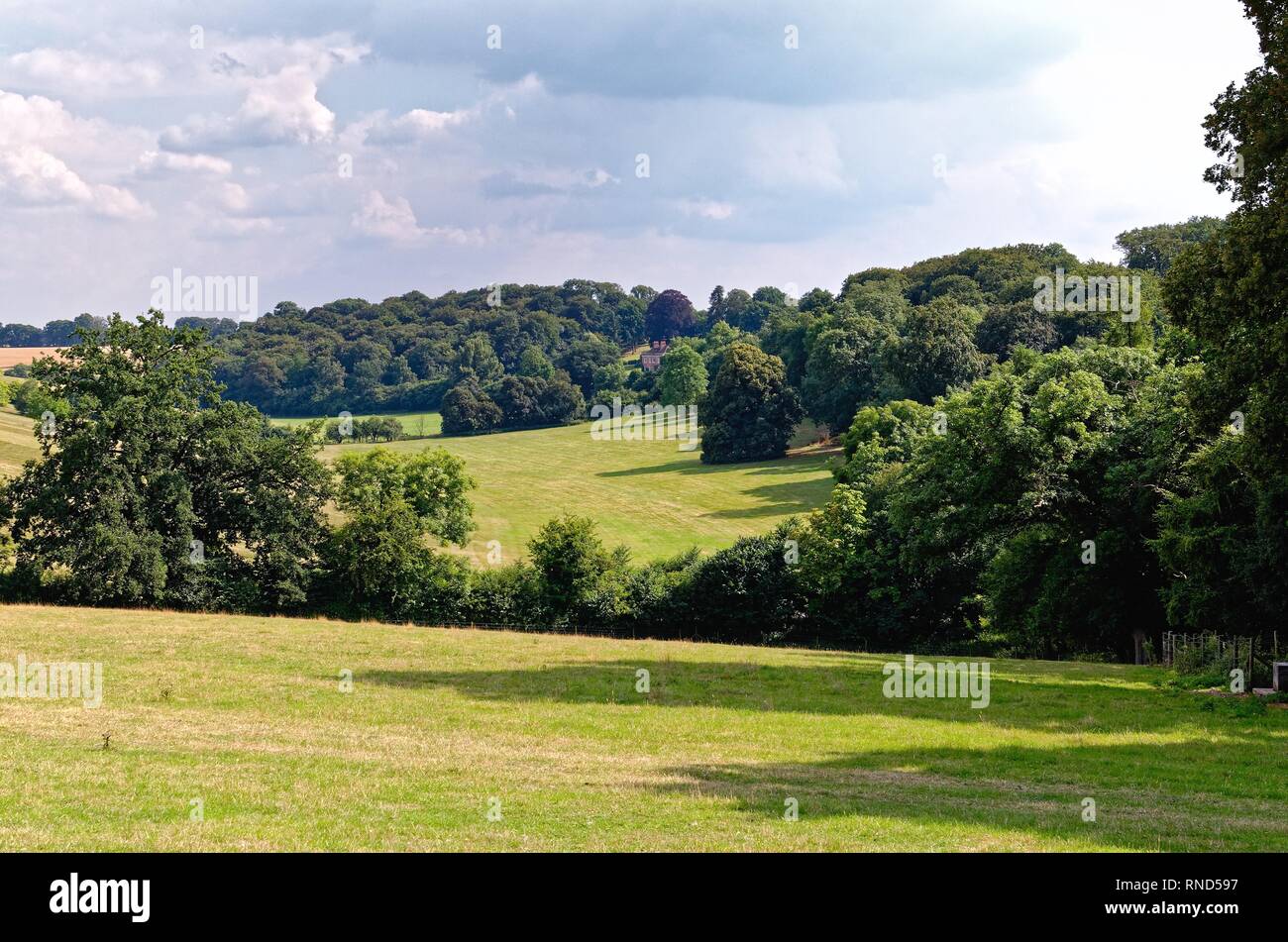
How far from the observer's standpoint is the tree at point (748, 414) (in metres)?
137

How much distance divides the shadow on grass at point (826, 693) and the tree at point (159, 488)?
96.5 ft

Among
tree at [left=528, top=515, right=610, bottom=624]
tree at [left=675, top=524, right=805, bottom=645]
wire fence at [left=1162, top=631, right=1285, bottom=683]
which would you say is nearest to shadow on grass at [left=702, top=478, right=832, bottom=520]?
tree at [left=675, top=524, right=805, bottom=645]

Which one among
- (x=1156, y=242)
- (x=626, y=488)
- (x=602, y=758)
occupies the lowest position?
(x=602, y=758)

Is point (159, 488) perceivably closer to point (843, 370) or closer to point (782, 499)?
point (782, 499)

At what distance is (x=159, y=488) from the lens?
62594 mm

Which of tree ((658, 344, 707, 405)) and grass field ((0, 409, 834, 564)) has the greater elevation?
tree ((658, 344, 707, 405))

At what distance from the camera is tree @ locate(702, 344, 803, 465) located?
13712 cm

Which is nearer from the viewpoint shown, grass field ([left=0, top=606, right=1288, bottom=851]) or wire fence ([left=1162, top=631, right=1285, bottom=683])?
grass field ([left=0, top=606, right=1288, bottom=851])

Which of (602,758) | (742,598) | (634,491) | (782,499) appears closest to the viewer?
(602,758)

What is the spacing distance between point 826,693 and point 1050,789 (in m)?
14.0

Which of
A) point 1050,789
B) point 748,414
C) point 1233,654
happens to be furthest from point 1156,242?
point 1050,789

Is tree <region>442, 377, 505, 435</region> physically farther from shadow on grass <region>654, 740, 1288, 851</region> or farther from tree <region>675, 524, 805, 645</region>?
shadow on grass <region>654, 740, 1288, 851</region>

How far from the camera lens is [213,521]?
215 feet

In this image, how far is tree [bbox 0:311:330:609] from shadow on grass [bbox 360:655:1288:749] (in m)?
29.4
